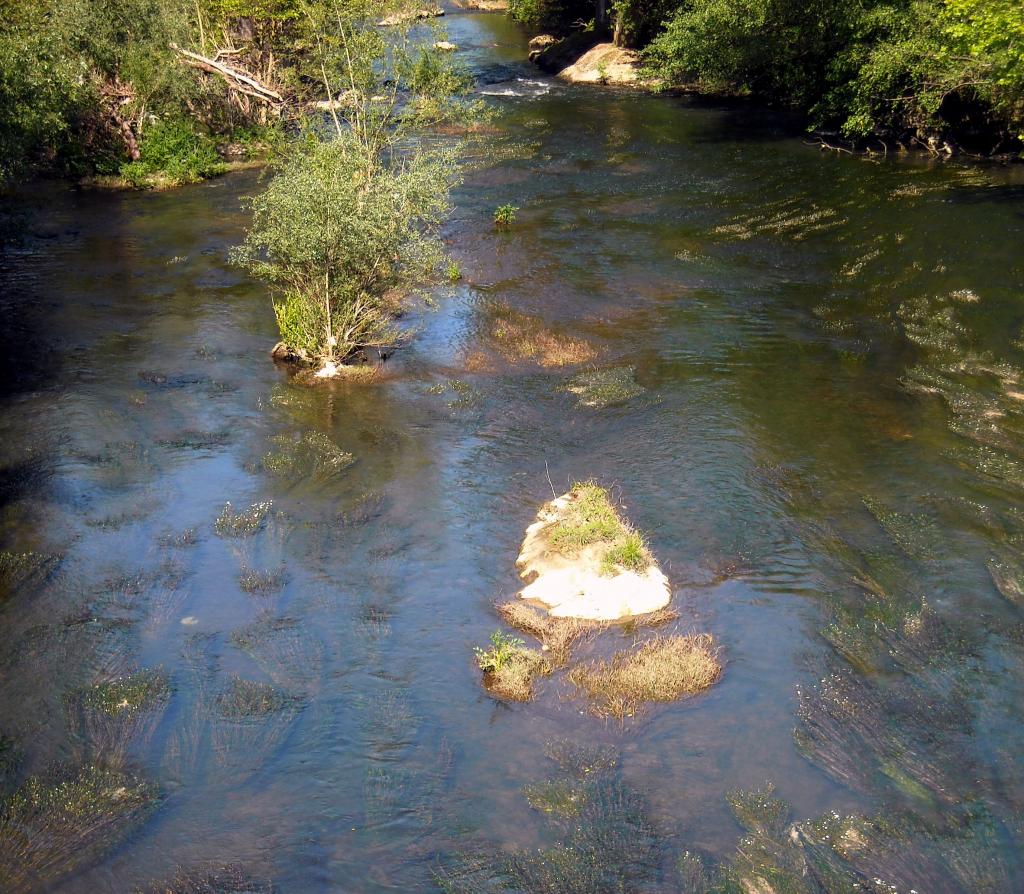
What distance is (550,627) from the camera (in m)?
15.4

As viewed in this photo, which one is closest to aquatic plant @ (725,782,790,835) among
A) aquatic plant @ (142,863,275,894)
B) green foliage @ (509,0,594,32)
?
aquatic plant @ (142,863,275,894)

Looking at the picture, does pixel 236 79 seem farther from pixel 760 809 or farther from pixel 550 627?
pixel 760 809

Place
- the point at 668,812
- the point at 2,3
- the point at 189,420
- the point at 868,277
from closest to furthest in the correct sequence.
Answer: the point at 668,812 < the point at 189,420 < the point at 868,277 < the point at 2,3

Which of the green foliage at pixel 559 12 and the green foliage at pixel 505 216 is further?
the green foliage at pixel 559 12

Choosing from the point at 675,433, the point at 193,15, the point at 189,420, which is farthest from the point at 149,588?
the point at 193,15

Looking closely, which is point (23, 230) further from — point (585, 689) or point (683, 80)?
point (683, 80)

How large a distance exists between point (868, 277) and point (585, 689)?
1980 cm

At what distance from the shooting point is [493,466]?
808 inches

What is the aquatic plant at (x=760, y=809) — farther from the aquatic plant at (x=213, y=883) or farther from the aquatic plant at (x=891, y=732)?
the aquatic plant at (x=213, y=883)

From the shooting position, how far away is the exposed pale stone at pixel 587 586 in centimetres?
1581

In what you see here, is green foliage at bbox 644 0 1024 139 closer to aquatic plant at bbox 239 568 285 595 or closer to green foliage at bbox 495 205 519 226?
green foliage at bbox 495 205 519 226

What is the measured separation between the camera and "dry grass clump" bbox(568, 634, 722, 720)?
14.0 m

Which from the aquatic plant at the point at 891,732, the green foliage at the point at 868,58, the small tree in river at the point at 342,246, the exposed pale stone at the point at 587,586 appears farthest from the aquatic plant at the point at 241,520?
the green foliage at the point at 868,58

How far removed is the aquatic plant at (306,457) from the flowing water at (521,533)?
0.10m
